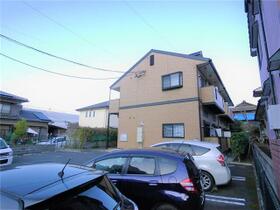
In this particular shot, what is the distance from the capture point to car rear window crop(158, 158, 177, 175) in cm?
377

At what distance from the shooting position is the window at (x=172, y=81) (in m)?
15.9

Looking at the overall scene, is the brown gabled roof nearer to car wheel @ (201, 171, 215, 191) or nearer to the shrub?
the shrub

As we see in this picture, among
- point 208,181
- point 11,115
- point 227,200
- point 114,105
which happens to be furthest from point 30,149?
point 227,200

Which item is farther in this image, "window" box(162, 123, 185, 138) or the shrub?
"window" box(162, 123, 185, 138)

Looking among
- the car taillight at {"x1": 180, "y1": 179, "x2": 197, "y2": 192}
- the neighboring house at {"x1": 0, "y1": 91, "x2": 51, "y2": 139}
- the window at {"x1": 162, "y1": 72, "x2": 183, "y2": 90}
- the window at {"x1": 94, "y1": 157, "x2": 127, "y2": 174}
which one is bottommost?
the car taillight at {"x1": 180, "y1": 179, "x2": 197, "y2": 192}

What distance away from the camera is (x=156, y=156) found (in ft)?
13.1

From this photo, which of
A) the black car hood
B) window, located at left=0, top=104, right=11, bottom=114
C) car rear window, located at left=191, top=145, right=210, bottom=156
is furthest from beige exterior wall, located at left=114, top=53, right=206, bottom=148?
window, located at left=0, top=104, right=11, bottom=114

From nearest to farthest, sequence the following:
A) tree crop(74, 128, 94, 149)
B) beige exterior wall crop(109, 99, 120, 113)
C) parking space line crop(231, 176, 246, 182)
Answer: parking space line crop(231, 176, 246, 182), beige exterior wall crop(109, 99, 120, 113), tree crop(74, 128, 94, 149)

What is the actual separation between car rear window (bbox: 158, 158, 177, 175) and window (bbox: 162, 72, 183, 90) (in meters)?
Answer: 12.4

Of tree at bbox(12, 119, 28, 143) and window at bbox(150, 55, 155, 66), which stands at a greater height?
window at bbox(150, 55, 155, 66)

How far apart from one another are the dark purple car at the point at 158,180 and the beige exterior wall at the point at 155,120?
35.6 feet

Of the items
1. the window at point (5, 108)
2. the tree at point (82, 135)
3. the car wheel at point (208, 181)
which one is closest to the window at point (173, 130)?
the car wheel at point (208, 181)

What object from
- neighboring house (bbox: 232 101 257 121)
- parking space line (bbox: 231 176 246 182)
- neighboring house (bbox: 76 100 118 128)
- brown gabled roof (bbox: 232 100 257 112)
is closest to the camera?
parking space line (bbox: 231 176 246 182)

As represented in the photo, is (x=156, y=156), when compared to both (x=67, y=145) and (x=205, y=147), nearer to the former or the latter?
(x=205, y=147)
